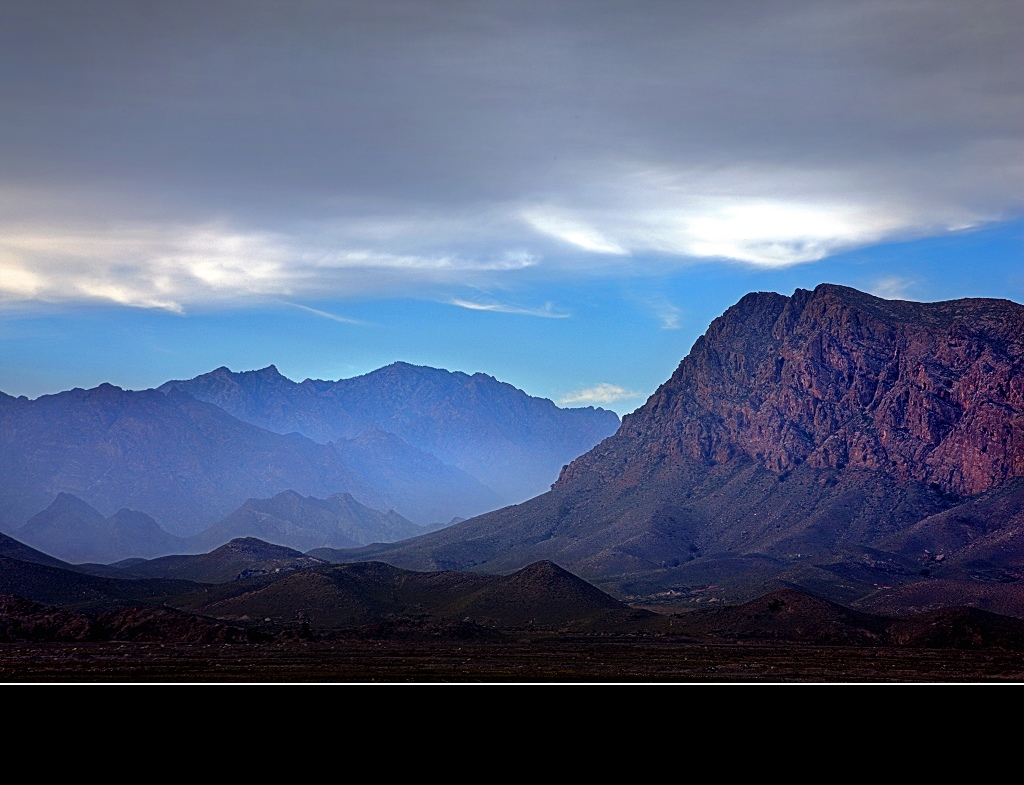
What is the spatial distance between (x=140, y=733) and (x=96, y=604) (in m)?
130

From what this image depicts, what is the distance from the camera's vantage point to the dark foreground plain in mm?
61000

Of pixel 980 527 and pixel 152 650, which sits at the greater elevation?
pixel 980 527

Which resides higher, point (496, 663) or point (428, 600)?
point (428, 600)

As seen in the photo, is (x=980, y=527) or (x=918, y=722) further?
(x=980, y=527)

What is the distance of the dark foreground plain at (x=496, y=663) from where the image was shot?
61.0m

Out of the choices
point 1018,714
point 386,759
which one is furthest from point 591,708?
point 1018,714

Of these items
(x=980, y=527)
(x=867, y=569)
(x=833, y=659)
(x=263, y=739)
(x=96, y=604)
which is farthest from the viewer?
(x=980, y=527)

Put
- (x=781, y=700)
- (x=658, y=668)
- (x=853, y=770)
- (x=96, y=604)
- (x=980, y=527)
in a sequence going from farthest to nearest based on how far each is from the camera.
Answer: (x=980, y=527) → (x=96, y=604) → (x=658, y=668) → (x=781, y=700) → (x=853, y=770)

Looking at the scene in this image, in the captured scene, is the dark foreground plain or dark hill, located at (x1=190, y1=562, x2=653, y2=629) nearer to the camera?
the dark foreground plain

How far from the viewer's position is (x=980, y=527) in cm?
19812

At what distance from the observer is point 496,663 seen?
7475 centimetres

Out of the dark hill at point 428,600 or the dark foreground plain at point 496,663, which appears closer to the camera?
the dark foreground plain at point 496,663

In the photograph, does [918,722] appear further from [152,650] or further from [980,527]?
[980,527]

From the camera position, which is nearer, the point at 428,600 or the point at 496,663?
the point at 496,663
